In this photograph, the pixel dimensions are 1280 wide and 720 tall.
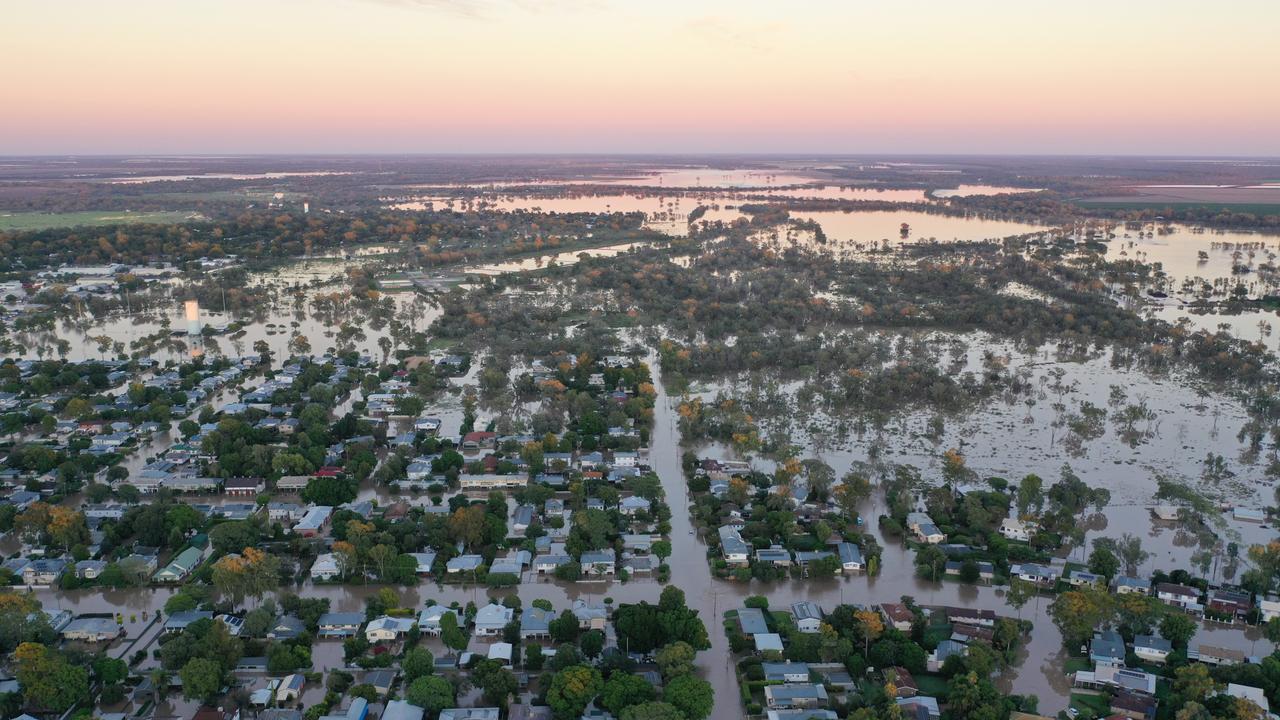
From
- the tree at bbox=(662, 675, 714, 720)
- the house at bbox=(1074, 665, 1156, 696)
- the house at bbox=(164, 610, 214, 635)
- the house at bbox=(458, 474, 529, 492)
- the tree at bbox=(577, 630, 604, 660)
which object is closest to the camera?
the tree at bbox=(662, 675, 714, 720)

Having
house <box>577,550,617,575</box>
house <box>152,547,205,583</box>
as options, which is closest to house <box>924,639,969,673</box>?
house <box>577,550,617,575</box>

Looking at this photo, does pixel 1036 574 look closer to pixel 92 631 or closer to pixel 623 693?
pixel 623 693

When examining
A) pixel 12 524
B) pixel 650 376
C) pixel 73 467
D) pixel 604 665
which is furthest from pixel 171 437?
pixel 604 665

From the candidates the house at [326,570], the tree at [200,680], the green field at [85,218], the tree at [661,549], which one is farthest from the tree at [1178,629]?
the green field at [85,218]

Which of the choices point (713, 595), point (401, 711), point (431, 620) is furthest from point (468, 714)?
point (713, 595)

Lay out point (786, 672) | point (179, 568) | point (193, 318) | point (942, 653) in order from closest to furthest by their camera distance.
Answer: point (786, 672)
point (942, 653)
point (179, 568)
point (193, 318)

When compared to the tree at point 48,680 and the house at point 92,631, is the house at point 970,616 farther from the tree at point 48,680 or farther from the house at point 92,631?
the house at point 92,631

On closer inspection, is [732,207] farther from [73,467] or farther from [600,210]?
[73,467]

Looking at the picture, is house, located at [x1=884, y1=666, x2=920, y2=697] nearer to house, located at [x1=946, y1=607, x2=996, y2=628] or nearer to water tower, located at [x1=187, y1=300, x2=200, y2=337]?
house, located at [x1=946, y1=607, x2=996, y2=628]
